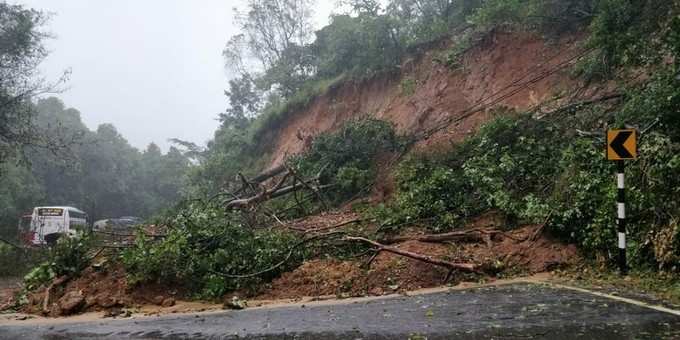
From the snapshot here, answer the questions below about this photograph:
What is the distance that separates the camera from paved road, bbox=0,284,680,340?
4641 millimetres

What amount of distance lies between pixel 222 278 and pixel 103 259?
2.92 metres

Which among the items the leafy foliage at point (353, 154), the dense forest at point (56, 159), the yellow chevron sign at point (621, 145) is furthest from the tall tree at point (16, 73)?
the yellow chevron sign at point (621, 145)

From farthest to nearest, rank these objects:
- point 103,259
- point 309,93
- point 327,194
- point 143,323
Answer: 1. point 309,93
2. point 327,194
3. point 103,259
4. point 143,323

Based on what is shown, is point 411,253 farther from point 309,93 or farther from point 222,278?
point 309,93

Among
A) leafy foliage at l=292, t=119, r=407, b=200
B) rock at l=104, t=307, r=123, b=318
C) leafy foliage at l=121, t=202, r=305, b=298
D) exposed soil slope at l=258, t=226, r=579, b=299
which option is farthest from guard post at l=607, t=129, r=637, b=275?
leafy foliage at l=292, t=119, r=407, b=200

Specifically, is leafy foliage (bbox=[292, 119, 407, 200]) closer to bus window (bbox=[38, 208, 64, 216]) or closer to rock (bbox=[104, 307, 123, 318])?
rock (bbox=[104, 307, 123, 318])

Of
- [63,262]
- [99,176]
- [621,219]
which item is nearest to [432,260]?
[621,219]

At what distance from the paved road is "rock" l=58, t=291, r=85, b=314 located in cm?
92

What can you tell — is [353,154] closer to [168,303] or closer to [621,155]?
[168,303]

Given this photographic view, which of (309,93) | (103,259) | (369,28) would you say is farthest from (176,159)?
(103,259)

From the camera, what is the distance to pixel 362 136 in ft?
54.1

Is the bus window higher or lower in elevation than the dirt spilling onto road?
higher

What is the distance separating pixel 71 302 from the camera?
841 cm

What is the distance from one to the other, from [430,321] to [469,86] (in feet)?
42.5
